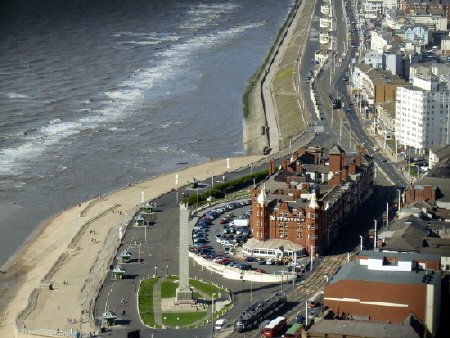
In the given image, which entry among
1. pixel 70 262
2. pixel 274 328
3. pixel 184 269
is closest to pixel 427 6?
pixel 70 262

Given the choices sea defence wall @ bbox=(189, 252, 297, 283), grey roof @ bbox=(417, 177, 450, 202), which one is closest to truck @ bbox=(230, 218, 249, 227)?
sea defence wall @ bbox=(189, 252, 297, 283)

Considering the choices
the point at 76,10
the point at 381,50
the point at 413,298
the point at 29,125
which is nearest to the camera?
the point at 413,298

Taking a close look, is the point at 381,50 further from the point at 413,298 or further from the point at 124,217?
the point at 413,298

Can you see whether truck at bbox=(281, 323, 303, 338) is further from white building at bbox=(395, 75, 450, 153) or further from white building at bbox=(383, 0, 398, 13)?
white building at bbox=(383, 0, 398, 13)

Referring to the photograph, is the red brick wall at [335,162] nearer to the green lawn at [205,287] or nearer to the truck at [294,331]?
the green lawn at [205,287]

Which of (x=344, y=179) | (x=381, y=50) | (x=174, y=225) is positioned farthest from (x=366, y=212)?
(x=381, y=50)
